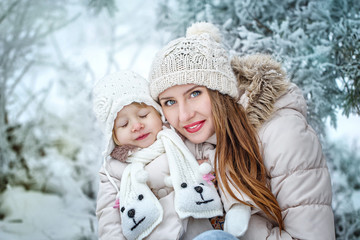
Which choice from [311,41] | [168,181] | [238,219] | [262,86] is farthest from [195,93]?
[311,41]

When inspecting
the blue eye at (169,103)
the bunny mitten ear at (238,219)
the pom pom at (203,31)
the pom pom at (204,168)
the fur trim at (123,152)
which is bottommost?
the bunny mitten ear at (238,219)

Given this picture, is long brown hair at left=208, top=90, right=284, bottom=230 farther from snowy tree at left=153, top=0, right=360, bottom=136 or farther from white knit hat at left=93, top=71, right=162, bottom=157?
snowy tree at left=153, top=0, right=360, bottom=136

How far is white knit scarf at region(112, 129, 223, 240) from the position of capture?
145 cm

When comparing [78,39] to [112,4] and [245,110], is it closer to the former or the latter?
[112,4]

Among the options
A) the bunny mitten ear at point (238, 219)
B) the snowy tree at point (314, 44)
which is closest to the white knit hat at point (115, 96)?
the bunny mitten ear at point (238, 219)

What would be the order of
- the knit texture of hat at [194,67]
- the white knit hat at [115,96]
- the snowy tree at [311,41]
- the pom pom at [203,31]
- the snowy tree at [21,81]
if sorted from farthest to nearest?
the snowy tree at [21,81] → the snowy tree at [311,41] → the pom pom at [203,31] → the white knit hat at [115,96] → the knit texture of hat at [194,67]

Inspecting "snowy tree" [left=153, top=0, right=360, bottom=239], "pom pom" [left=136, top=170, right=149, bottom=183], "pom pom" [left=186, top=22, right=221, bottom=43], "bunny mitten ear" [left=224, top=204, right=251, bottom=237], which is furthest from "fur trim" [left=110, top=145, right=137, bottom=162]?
"snowy tree" [left=153, top=0, right=360, bottom=239]

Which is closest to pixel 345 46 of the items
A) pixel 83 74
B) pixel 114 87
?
pixel 114 87

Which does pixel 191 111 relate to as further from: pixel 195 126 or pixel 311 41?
pixel 311 41

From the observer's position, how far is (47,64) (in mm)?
3428

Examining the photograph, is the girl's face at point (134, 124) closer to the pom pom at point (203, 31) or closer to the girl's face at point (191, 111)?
the girl's face at point (191, 111)

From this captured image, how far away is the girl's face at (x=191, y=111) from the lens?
63.2 inches

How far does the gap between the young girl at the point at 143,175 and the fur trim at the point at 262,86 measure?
1.33ft

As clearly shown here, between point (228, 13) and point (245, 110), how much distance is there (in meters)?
1.18
